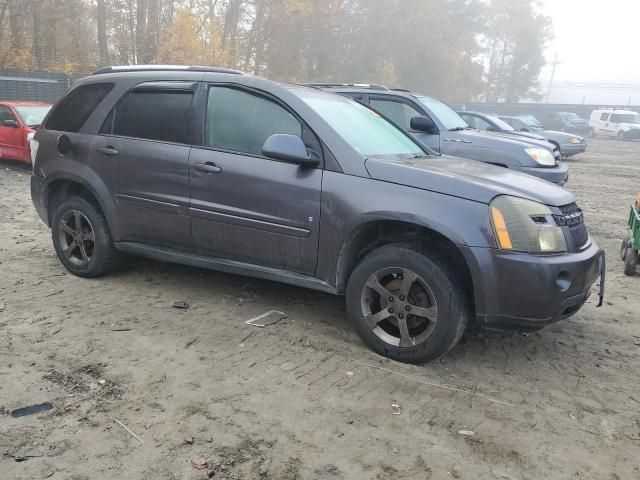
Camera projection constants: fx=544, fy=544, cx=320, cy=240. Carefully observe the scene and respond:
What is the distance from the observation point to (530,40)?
200ft

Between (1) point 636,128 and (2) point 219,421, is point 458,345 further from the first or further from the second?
(1) point 636,128

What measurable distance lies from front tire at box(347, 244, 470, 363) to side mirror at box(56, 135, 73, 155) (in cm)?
280

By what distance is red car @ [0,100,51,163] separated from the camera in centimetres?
1084

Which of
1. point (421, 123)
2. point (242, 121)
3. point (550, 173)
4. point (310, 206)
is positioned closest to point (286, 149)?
point (310, 206)

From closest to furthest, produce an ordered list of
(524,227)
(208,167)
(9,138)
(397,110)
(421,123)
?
(524,227) → (208,167) → (421,123) → (397,110) → (9,138)

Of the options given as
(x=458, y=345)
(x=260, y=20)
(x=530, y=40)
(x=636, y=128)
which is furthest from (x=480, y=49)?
(x=458, y=345)

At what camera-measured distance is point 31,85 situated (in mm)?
19609

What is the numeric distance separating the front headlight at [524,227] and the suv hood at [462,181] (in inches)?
2.6

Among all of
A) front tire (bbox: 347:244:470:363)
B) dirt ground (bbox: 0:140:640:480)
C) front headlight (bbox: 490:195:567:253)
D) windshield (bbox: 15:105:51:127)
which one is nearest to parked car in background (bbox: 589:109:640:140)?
windshield (bbox: 15:105:51:127)

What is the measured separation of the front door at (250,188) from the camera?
12.1ft

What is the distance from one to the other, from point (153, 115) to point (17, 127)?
8147 mm

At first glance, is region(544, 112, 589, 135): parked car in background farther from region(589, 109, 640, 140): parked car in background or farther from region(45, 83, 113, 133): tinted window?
region(45, 83, 113, 133): tinted window

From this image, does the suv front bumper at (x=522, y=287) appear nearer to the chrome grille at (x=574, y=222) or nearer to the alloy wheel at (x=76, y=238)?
the chrome grille at (x=574, y=222)

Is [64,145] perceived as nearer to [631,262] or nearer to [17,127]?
[631,262]
